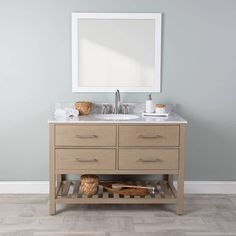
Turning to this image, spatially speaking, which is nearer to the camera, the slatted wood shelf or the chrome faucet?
the slatted wood shelf

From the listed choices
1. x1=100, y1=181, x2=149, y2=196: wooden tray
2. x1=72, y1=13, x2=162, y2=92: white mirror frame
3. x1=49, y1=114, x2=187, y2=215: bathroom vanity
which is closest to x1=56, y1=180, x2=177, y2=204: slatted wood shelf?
x1=100, y1=181, x2=149, y2=196: wooden tray

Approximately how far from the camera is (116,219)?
129 inches

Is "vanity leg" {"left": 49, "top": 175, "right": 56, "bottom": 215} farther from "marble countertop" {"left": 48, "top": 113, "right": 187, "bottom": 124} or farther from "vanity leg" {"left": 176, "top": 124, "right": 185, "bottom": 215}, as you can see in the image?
"vanity leg" {"left": 176, "top": 124, "right": 185, "bottom": 215}

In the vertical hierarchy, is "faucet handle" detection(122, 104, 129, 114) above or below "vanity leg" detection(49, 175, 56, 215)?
above

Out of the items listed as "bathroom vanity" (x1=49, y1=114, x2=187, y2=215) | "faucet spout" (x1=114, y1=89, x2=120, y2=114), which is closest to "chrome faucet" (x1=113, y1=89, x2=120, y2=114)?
"faucet spout" (x1=114, y1=89, x2=120, y2=114)

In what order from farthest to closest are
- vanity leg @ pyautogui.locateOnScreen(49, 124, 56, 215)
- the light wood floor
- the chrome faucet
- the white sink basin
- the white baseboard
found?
the white baseboard < the chrome faucet < the white sink basin < vanity leg @ pyautogui.locateOnScreen(49, 124, 56, 215) < the light wood floor

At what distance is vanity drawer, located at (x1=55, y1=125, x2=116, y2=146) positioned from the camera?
3293 mm

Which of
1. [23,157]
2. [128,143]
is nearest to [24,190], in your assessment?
[23,157]

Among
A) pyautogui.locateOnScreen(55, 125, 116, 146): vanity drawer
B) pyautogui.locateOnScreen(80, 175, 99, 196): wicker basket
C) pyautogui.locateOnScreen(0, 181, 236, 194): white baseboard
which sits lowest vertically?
pyautogui.locateOnScreen(0, 181, 236, 194): white baseboard

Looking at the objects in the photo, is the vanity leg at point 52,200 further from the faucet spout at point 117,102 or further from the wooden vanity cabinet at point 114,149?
the faucet spout at point 117,102

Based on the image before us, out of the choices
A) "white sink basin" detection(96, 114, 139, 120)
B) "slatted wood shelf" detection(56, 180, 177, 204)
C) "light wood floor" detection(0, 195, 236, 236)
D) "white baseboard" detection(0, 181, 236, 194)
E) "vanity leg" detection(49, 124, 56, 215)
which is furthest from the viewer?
"white baseboard" detection(0, 181, 236, 194)

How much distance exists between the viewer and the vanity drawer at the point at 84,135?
3.29 m

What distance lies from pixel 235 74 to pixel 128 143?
4.08 ft

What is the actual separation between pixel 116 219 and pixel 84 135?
0.67 meters
